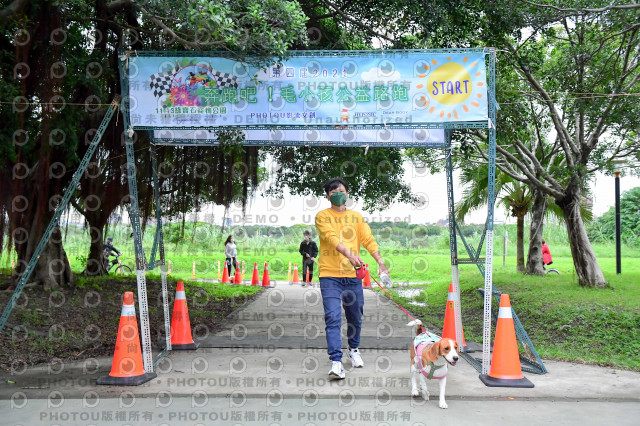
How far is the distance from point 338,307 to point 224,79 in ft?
9.11

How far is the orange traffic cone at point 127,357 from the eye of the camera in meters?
5.56

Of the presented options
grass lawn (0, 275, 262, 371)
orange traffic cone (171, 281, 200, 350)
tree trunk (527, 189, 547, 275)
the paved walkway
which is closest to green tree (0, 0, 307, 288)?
grass lawn (0, 275, 262, 371)

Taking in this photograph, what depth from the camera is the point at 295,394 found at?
16.9 ft

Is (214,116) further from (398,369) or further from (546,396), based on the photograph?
(546,396)

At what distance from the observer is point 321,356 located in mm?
6914

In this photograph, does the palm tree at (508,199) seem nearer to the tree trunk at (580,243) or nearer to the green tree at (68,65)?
the tree trunk at (580,243)

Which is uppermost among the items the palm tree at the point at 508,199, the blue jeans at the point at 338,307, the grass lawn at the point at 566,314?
the palm tree at the point at 508,199

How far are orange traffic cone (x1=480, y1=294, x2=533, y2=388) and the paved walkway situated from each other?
16cm

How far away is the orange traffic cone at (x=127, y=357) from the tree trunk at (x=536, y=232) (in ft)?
42.0

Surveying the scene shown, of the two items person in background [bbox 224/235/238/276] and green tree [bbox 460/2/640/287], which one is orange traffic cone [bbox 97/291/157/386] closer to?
green tree [bbox 460/2/640/287]

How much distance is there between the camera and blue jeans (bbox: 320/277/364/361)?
5.66 metres

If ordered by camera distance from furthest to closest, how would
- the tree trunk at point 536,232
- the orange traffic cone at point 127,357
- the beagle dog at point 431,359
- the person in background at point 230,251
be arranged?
1. the person in background at point 230,251
2. the tree trunk at point 536,232
3. the orange traffic cone at point 127,357
4. the beagle dog at point 431,359

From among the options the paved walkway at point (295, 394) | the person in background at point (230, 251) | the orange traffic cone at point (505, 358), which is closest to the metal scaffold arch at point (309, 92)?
the orange traffic cone at point (505, 358)

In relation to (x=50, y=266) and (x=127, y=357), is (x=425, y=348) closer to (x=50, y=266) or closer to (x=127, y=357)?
(x=127, y=357)
